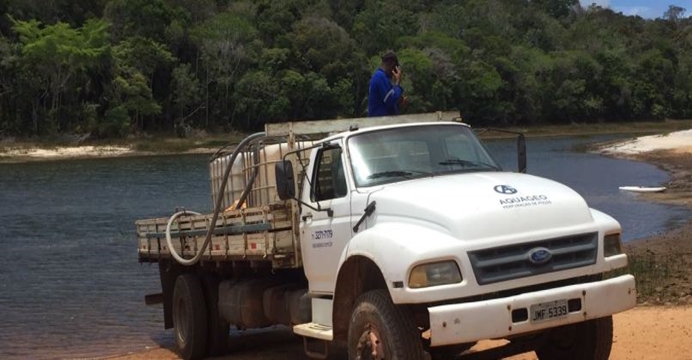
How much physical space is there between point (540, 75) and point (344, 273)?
122643 mm

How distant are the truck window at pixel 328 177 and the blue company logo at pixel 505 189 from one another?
4.58 feet

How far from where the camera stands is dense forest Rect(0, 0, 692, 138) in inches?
3506

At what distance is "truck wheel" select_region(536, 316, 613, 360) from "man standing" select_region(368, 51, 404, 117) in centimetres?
315

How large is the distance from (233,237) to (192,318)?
73.5 inches

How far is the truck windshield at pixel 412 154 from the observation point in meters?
7.96

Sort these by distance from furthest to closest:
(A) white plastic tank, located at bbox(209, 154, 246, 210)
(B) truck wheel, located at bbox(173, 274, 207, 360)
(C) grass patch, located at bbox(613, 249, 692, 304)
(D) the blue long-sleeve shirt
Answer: (C) grass patch, located at bbox(613, 249, 692, 304) → (B) truck wheel, located at bbox(173, 274, 207, 360) → (A) white plastic tank, located at bbox(209, 154, 246, 210) → (D) the blue long-sleeve shirt

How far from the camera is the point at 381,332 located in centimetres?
695

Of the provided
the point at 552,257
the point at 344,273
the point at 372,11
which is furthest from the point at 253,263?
the point at 372,11

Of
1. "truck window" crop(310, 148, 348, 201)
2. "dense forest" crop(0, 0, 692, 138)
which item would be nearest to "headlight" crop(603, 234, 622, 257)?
"truck window" crop(310, 148, 348, 201)

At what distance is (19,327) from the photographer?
1558cm

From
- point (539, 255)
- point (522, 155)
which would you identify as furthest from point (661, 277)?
point (539, 255)

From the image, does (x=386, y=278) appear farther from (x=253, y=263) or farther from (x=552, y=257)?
(x=253, y=263)

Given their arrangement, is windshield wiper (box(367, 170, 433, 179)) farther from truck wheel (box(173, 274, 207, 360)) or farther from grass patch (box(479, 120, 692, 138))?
grass patch (box(479, 120, 692, 138))

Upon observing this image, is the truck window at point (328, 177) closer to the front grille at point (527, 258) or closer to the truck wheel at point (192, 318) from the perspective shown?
the front grille at point (527, 258)
